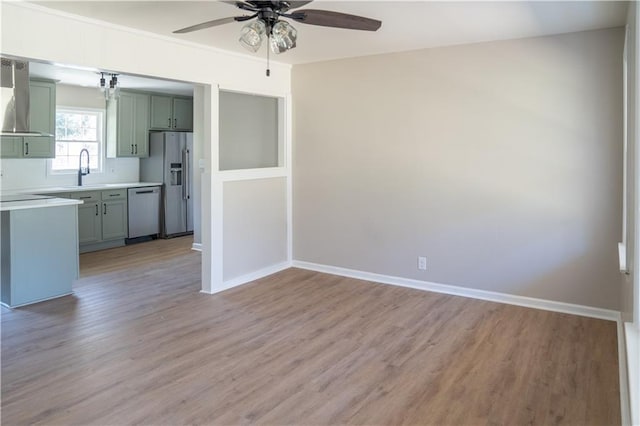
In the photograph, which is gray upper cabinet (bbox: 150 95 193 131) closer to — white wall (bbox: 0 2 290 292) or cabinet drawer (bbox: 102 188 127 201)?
cabinet drawer (bbox: 102 188 127 201)

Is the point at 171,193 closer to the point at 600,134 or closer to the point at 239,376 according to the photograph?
the point at 239,376

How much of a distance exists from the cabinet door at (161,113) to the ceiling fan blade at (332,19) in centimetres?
570

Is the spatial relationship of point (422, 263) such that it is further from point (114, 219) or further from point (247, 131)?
point (114, 219)

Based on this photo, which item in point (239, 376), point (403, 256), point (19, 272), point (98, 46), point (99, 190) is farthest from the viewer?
point (99, 190)

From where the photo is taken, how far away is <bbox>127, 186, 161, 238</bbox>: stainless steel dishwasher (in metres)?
7.49

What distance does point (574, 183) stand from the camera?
4.17m

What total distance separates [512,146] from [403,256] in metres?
1.54

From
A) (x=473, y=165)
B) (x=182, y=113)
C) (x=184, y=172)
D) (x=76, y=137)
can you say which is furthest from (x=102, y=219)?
(x=473, y=165)

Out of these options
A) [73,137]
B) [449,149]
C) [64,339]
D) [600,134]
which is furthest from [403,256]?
[73,137]

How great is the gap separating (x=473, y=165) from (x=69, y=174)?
577cm

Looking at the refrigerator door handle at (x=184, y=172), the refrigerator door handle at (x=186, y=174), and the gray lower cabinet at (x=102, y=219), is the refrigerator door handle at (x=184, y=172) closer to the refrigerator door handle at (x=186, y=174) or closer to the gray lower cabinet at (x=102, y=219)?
the refrigerator door handle at (x=186, y=174)

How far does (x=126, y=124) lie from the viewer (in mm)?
7566

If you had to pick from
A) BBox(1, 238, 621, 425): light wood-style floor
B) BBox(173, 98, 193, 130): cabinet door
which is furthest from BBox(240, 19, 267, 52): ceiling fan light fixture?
BBox(173, 98, 193, 130): cabinet door

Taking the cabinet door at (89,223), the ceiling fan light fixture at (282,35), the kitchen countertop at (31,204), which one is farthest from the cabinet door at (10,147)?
the ceiling fan light fixture at (282,35)
